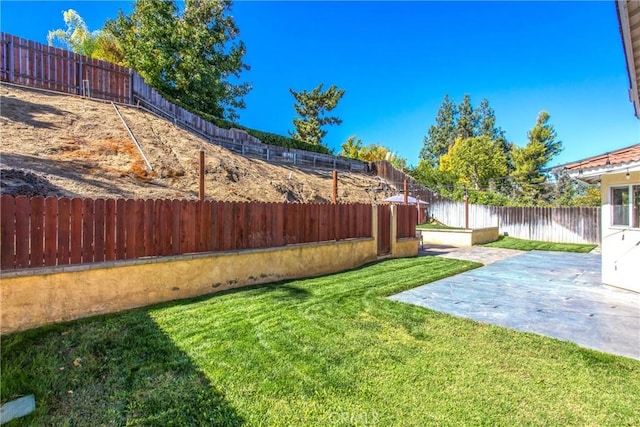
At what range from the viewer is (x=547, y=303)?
5121 mm

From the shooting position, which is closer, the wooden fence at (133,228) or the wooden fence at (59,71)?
the wooden fence at (133,228)

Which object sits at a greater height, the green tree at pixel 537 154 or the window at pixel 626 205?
the green tree at pixel 537 154

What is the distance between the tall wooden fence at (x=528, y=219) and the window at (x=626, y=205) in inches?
405

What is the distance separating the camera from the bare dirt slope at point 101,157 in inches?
285

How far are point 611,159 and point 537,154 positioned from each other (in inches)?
1022

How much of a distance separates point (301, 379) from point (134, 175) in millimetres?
8429

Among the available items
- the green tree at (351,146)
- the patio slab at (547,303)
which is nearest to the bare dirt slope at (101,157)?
the patio slab at (547,303)

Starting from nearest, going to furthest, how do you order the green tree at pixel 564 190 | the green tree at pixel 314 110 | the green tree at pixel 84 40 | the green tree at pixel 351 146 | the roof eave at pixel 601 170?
the roof eave at pixel 601 170 < the green tree at pixel 84 40 < the green tree at pixel 564 190 < the green tree at pixel 314 110 < the green tree at pixel 351 146

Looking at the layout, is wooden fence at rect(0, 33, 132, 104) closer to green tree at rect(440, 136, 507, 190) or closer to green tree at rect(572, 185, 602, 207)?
green tree at rect(440, 136, 507, 190)

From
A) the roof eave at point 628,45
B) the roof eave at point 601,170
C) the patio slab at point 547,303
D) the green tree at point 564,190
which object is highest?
the green tree at point 564,190

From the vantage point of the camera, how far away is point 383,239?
30.0 feet

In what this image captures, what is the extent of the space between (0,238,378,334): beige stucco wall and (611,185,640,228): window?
616 cm

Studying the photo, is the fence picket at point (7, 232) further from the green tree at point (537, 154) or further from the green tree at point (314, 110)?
the green tree at point (537, 154)

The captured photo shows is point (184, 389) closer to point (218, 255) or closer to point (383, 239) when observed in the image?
point (218, 255)
